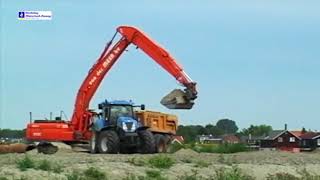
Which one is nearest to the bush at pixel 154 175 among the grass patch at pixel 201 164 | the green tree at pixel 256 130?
the grass patch at pixel 201 164

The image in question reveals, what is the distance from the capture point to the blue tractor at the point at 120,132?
32375 millimetres

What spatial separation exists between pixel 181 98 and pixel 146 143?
3.52 m

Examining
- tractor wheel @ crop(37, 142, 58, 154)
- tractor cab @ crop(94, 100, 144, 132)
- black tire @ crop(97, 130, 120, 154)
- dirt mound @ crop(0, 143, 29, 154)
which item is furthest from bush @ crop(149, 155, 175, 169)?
dirt mound @ crop(0, 143, 29, 154)

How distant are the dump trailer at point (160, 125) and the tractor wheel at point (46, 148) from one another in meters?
4.61

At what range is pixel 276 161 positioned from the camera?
87.2ft

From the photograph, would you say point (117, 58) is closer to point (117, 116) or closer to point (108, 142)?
point (117, 116)

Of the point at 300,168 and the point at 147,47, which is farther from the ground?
the point at 147,47

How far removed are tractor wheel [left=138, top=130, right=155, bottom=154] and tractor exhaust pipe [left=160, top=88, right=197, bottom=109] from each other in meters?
2.77

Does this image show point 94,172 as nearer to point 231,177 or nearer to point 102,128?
point 231,177

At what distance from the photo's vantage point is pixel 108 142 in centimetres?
3231

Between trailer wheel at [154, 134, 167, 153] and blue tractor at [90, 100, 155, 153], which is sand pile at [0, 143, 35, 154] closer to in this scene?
blue tractor at [90, 100, 155, 153]

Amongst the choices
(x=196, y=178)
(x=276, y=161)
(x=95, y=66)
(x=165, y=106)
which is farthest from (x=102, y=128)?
(x=196, y=178)

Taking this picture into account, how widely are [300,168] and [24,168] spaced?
9.67 meters

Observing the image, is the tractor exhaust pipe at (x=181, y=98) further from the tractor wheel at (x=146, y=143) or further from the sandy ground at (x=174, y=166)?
the sandy ground at (x=174, y=166)
